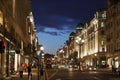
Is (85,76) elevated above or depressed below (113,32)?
below

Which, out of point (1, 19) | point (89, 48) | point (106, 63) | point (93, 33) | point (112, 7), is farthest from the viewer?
point (89, 48)

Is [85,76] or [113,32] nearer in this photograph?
[85,76]

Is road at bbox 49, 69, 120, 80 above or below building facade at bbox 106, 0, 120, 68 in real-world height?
below

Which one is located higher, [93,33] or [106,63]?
[93,33]

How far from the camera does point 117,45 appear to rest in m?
116

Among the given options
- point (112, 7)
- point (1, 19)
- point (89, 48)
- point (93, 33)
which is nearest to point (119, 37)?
point (112, 7)

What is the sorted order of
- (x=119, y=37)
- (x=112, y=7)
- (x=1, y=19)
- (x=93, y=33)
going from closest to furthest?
(x=1, y=19) → (x=119, y=37) → (x=112, y=7) → (x=93, y=33)

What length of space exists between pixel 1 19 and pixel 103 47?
99624 millimetres

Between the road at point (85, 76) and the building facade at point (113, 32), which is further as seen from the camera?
the building facade at point (113, 32)

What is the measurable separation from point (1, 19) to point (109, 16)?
290 feet

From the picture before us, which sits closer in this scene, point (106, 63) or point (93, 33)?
point (106, 63)

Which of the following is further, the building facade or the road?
the building facade

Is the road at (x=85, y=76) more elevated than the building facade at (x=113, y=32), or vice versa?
the building facade at (x=113, y=32)

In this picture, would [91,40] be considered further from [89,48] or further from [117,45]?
[117,45]
